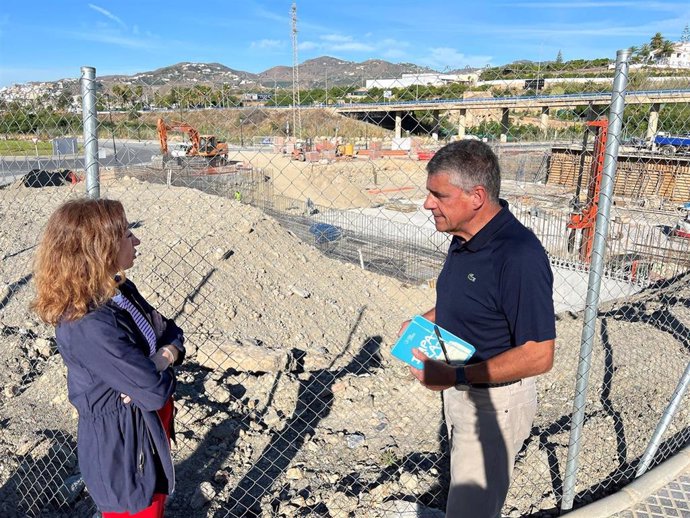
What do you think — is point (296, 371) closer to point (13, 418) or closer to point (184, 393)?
point (184, 393)

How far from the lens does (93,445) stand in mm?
2041

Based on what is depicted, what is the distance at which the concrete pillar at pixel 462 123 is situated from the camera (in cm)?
423

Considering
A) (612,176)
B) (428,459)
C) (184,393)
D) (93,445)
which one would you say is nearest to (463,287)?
(612,176)

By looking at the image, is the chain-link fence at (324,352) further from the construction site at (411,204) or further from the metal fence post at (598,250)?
the construction site at (411,204)

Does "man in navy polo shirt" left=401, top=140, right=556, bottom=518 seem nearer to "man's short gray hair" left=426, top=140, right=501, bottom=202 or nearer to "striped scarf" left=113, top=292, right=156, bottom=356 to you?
"man's short gray hair" left=426, top=140, right=501, bottom=202

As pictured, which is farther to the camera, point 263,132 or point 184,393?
point 184,393

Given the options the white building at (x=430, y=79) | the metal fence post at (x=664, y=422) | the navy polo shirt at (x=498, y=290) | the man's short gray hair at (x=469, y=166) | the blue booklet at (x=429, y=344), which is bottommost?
the metal fence post at (x=664, y=422)

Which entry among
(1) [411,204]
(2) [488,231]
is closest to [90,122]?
(2) [488,231]

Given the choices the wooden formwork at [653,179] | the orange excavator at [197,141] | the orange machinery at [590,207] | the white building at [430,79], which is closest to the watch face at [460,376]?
the orange excavator at [197,141]

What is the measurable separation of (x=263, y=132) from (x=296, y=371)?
3.41 m

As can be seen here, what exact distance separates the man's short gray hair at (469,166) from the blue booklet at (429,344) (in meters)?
0.58

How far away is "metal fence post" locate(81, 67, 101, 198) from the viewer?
8.95ft

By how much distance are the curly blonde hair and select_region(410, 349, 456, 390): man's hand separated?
4.00 ft

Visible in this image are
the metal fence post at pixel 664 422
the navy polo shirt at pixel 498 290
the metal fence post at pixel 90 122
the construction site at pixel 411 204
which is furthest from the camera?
the construction site at pixel 411 204
